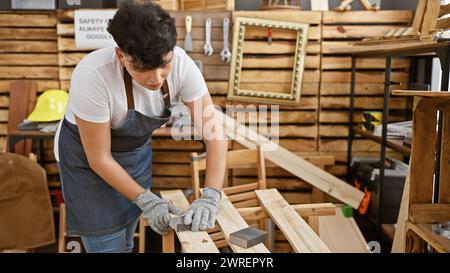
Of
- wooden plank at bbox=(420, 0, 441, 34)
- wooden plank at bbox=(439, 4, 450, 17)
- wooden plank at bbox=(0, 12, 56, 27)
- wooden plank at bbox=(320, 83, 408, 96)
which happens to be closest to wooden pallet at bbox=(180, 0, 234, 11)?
wooden plank at bbox=(320, 83, 408, 96)

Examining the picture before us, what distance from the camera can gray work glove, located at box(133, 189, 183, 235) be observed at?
1.79 metres

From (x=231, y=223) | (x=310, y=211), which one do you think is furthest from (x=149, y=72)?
(x=310, y=211)

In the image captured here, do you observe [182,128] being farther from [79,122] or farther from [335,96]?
[79,122]

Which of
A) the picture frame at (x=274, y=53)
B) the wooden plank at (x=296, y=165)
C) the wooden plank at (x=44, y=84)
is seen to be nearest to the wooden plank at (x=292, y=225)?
the wooden plank at (x=296, y=165)

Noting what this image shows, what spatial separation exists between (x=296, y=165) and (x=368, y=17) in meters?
1.44

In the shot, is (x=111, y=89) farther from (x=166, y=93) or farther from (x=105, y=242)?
(x=105, y=242)

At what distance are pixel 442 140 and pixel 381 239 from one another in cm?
145

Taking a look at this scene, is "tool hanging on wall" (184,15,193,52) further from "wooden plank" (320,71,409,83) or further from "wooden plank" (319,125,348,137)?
"wooden plank" (319,125,348,137)

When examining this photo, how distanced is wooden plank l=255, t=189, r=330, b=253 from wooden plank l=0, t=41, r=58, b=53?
2879 mm

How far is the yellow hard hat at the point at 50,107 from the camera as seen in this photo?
3.77 metres

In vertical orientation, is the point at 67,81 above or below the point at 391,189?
above

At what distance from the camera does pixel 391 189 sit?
3191mm

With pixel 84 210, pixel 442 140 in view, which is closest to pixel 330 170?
pixel 442 140

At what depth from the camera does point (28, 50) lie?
411 centimetres
